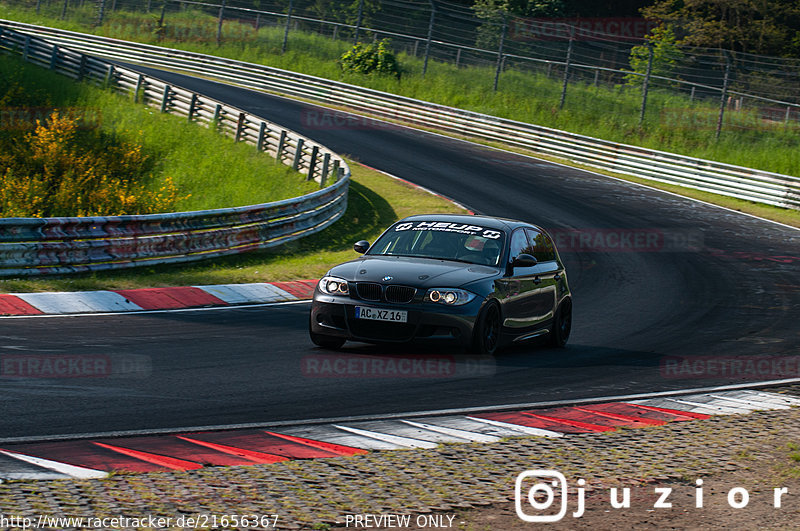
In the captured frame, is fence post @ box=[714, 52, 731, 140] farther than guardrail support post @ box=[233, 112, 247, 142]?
Yes

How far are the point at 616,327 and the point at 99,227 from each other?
Result: 7794 mm

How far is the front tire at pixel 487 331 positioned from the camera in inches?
391

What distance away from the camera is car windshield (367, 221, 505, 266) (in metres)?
11.0

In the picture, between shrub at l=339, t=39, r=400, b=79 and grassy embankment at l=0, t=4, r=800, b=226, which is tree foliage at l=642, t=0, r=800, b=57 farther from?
shrub at l=339, t=39, r=400, b=79

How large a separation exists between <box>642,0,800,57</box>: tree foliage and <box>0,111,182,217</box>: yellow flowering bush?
3726 cm

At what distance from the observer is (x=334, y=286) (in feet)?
33.3

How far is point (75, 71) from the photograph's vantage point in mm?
36344

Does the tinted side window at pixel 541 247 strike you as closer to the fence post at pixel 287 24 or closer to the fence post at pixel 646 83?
the fence post at pixel 646 83

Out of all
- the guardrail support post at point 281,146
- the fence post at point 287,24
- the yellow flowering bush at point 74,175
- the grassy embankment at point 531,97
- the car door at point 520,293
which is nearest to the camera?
the car door at point 520,293

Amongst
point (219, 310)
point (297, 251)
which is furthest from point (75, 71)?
point (219, 310)

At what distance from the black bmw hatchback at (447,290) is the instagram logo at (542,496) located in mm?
3908

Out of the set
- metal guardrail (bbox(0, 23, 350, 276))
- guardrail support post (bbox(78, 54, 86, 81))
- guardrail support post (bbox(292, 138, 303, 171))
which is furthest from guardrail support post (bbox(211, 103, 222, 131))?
guardrail support post (bbox(78, 54, 86, 81))

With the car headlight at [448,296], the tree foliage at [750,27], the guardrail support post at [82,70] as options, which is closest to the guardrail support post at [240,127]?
the guardrail support post at [82,70]

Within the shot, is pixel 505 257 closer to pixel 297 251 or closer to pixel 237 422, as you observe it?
pixel 237 422
